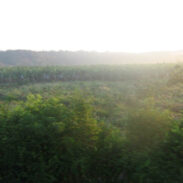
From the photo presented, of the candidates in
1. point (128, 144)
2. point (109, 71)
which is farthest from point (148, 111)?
point (109, 71)

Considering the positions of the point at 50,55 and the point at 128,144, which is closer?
the point at 128,144

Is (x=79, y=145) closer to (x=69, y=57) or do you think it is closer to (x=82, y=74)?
(x=82, y=74)

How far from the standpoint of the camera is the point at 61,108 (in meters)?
4.47

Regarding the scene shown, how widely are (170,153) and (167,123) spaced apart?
0.65 m

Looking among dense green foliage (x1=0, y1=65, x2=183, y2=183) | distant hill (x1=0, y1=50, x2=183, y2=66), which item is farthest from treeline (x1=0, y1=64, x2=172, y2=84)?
distant hill (x1=0, y1=50, x2=183, y2=66)

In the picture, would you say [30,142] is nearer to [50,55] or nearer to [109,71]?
[109,71]

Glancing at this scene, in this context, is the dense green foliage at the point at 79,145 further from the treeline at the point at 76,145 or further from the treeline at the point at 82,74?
the treeline at the point at 82,74

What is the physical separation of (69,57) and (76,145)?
88565mm

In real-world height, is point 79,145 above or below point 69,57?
above

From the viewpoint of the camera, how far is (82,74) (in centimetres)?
3612

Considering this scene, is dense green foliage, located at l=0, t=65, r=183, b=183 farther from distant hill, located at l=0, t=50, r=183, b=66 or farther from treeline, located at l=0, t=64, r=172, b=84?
distant hill, located at l=0, t=50, r=183, b=66

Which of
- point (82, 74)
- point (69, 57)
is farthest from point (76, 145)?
point (69, 57)

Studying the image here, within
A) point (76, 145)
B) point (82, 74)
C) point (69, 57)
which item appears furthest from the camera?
point (69, 57)

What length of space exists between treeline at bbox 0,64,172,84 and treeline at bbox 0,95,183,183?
1153 inches
